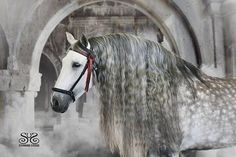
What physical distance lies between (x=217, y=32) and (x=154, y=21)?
1.38 ft

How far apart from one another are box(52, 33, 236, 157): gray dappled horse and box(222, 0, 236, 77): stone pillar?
82 centimetres

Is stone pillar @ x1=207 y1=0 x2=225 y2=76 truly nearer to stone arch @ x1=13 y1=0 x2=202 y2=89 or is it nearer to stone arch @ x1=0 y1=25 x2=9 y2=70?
stone arch @ x1=13 y1=0 x2=202 y2=89

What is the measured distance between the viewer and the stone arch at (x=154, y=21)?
2.09m

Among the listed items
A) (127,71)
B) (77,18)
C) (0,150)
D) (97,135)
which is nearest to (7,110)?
(0,150)

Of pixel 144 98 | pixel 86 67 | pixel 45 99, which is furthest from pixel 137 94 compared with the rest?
pixel 45 99

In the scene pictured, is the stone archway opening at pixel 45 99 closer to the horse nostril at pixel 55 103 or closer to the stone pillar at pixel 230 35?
the horse nostril at pixel 55 103

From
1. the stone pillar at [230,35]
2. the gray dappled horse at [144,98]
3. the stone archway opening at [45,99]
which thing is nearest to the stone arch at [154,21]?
the stone archway opening at [45,99]

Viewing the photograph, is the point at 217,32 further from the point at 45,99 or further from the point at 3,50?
the point at 3,50

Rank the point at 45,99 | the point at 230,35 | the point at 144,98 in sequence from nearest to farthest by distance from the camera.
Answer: the point at 144,98
the point at 45,99
the point at 230,35

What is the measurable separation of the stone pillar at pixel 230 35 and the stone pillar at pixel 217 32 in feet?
0.09

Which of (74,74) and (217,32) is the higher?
(217,32)

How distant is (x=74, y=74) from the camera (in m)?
1.28

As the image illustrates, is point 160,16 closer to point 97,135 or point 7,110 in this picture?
point 97,135

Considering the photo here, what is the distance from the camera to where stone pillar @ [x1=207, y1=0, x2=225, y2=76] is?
2.13m
